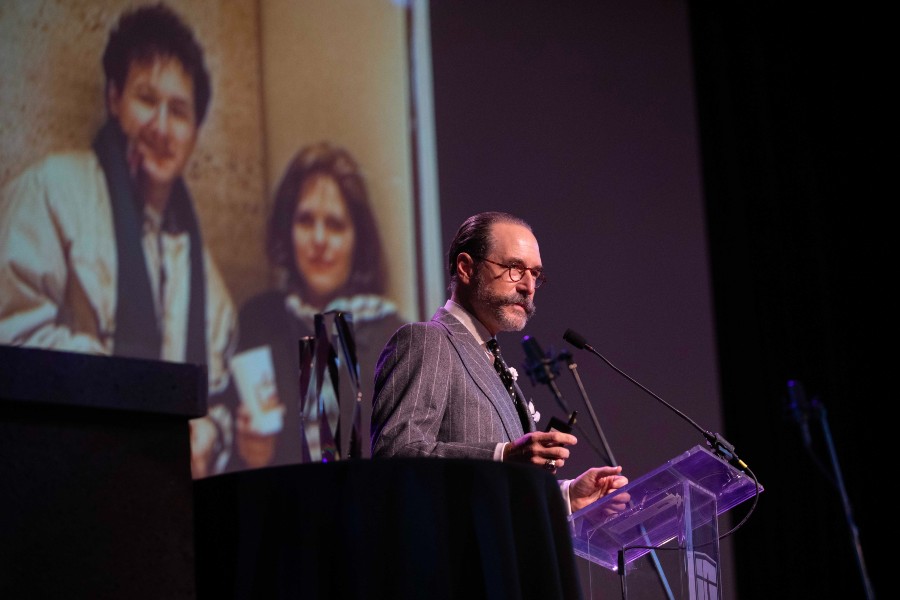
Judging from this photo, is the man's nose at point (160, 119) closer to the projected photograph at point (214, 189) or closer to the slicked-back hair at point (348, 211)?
A: the projected photograph at point (214, 189)

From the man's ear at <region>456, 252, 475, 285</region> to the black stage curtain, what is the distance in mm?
1305

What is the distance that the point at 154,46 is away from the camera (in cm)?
359

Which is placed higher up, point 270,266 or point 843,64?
point 843,64

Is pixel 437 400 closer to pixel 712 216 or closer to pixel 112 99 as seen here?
pixel 112 99

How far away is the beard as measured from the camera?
2859 mm

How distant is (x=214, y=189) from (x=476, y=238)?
3.83ft

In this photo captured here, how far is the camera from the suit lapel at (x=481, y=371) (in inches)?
Answer: 103

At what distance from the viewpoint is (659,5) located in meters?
5.48

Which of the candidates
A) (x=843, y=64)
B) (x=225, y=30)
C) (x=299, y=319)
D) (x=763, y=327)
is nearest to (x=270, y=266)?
(x=299, y=319)

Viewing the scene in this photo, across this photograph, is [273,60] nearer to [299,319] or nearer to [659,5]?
[299,319]

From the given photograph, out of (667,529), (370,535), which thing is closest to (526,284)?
(667,529)

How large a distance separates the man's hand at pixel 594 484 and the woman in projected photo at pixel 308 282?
1.46 m

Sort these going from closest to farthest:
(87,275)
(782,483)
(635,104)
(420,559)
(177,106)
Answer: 1. (420,559)
2. (87,275)
3. (177,106)
4. (635,104)
5. (782,483)

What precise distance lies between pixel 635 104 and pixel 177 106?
2.50 meters
